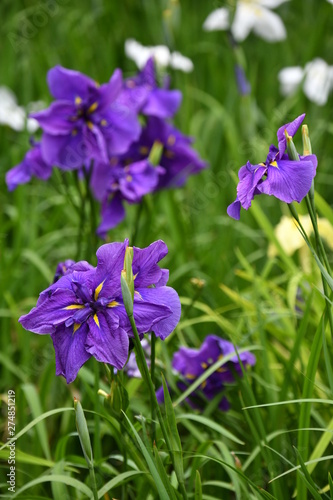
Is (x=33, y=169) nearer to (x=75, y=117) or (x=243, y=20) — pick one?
(x=75, y=117)

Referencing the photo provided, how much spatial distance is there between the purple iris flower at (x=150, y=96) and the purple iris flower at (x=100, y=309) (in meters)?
1.05

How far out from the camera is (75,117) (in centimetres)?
167

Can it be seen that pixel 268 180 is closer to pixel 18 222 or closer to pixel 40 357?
pixel 40 357

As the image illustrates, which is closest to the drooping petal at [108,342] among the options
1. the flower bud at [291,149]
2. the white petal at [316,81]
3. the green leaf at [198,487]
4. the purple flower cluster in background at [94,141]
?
the green leaf at [198,487]

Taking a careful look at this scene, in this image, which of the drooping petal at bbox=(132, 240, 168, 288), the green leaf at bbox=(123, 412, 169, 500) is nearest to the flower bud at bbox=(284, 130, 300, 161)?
the drooping petal at bbox=(132, 240, 168, 288)

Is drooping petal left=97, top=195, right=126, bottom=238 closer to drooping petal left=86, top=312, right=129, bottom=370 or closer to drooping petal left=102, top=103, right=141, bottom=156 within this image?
drooping petal left=102, top=103, right=141, bottom=156

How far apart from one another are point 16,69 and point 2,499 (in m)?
2.59

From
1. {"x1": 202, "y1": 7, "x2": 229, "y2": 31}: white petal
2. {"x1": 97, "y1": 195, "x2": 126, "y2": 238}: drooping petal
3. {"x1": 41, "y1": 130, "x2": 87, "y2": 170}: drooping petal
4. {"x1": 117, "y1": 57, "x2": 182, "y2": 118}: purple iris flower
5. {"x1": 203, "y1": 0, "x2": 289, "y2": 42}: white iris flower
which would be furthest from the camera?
{"x1": 203, "y1": 0, "x2": 289, "y2": 42}: white iris flower

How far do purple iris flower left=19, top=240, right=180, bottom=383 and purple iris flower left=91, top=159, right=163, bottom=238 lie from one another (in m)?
0.73

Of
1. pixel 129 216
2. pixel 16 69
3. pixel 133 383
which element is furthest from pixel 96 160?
pixel 16 69

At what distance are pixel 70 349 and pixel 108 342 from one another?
0.21 ft

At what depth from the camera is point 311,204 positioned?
100cm

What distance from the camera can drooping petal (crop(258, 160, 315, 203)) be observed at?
3.04 ft

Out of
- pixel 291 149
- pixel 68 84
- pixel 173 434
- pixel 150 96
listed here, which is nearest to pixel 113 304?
pixel 173 434
